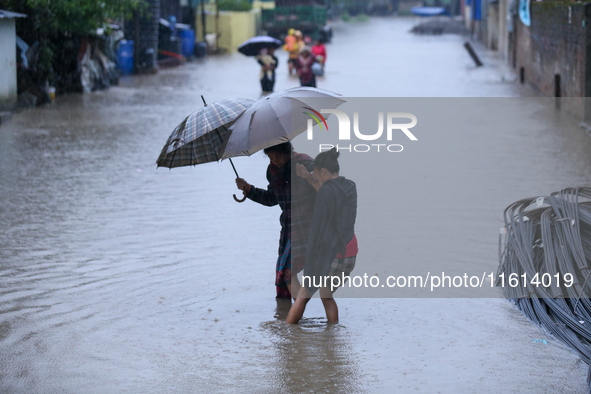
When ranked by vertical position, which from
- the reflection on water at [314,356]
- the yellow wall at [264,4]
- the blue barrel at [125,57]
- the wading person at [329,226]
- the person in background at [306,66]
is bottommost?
the reflection on water at [314,356]

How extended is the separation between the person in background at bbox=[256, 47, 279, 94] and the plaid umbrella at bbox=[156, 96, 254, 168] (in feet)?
45.8

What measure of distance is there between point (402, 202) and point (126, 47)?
20.0 m

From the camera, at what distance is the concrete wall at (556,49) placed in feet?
47.9

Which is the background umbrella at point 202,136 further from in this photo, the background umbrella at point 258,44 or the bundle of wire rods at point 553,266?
the background umbrella at point 258,44

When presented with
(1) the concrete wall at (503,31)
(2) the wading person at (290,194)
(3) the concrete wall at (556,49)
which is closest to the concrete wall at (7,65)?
(3) the concrete wall at (556,49)

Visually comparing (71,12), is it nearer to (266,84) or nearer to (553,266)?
(266,84)

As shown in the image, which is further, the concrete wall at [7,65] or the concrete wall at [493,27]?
the concrete wall at [493,27]

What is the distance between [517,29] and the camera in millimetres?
24203

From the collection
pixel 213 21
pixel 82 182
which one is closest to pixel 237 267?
pixel 82 182

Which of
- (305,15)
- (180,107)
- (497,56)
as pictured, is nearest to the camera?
(180,107)

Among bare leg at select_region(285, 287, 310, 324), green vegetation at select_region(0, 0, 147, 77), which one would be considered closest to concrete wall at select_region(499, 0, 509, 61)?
green vegetation at select_region(0, 0, 147, 77)

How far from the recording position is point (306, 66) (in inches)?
710

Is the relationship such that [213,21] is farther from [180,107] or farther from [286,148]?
[286,148]

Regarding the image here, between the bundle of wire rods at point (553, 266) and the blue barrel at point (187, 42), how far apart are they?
2833cm
